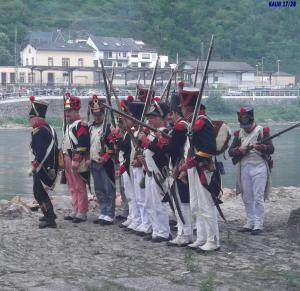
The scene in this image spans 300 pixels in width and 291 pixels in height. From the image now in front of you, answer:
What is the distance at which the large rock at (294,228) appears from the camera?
356 inches

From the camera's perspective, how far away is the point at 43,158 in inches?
376

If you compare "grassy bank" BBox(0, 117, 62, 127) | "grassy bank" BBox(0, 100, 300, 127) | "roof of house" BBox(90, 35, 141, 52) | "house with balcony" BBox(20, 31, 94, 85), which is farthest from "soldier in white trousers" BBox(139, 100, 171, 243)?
"roof of house" BBox(90, 35, 141, 52)

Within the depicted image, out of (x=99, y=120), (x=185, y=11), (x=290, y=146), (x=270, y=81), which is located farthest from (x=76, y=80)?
(x=99, y=120)

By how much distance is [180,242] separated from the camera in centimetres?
861

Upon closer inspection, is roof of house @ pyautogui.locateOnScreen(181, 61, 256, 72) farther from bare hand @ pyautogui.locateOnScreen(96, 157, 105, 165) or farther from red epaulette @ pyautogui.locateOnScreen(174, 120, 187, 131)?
red epaulette @ pyautogui.locateOnScreen(174, 120, 187, 131)

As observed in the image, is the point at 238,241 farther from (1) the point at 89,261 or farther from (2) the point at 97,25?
(2) the point at 97,25

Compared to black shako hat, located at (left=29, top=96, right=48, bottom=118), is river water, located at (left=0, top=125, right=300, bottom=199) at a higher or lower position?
lower

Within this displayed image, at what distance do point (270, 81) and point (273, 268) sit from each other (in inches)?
2566

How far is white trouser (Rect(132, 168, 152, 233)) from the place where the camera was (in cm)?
935

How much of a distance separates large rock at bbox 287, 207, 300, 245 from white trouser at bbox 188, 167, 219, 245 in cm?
115

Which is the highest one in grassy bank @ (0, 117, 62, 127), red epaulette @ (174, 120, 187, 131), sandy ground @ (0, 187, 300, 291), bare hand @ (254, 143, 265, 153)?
red epaulette @ (174, 120, 187, 131)

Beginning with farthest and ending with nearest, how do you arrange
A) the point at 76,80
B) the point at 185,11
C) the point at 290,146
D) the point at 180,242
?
the point at 185,11 < the point at 76,80 < the point at 290,146 < the point at 180,242

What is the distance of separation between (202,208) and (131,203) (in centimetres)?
166

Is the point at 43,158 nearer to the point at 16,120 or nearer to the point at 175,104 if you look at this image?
the point at 175,104
